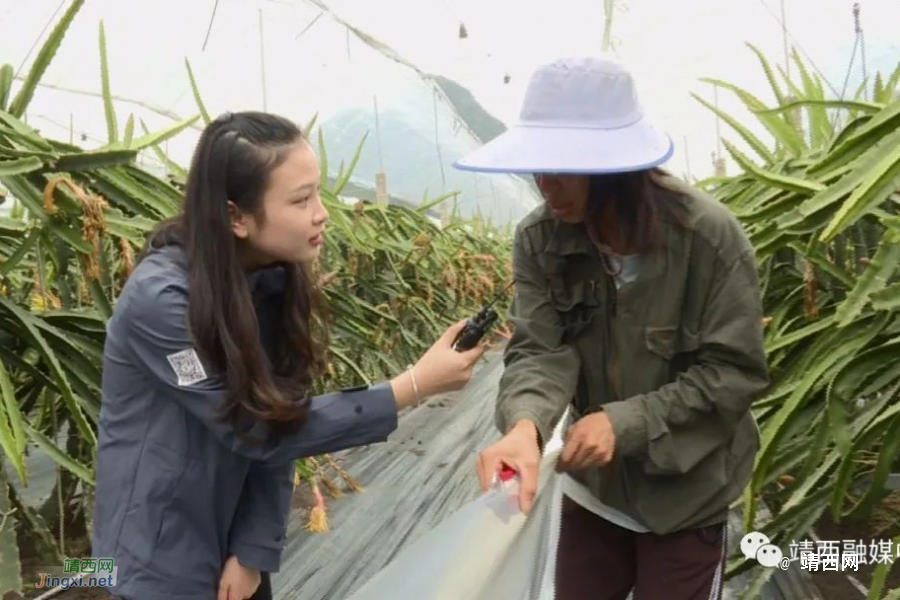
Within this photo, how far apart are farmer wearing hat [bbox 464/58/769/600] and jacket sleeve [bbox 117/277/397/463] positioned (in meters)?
0.15

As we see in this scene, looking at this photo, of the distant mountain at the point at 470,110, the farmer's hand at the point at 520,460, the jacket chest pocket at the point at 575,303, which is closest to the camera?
the farmer's hand at the point at 520,460

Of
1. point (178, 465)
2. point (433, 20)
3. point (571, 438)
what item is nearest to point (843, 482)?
point (571, 438)

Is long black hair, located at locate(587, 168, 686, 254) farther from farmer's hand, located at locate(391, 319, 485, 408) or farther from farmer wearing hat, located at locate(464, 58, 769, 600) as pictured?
farmer's hand, located at locate(391, 319, 485, 408)

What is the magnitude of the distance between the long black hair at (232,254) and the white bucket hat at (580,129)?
175mm

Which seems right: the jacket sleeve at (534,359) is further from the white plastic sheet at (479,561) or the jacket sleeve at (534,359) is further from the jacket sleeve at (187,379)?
the jacket sleeve at (187,379)

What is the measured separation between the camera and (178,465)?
2.37ft

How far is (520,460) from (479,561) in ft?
0.29

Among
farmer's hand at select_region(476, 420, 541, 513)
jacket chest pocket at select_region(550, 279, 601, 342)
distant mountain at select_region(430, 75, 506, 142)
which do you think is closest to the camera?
farmer's hand at select_region(476, 420, 541, 513)

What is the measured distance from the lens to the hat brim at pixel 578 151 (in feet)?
2.27

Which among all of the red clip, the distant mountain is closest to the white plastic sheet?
the red clip

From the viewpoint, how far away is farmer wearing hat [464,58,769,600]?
72 cm

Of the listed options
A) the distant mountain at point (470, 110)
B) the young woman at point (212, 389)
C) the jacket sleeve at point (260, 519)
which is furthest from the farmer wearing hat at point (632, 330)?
the distant mountain at point (470, 110)

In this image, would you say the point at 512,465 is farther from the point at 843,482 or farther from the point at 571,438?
the point at 843,482

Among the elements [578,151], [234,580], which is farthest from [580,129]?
[234,580]
